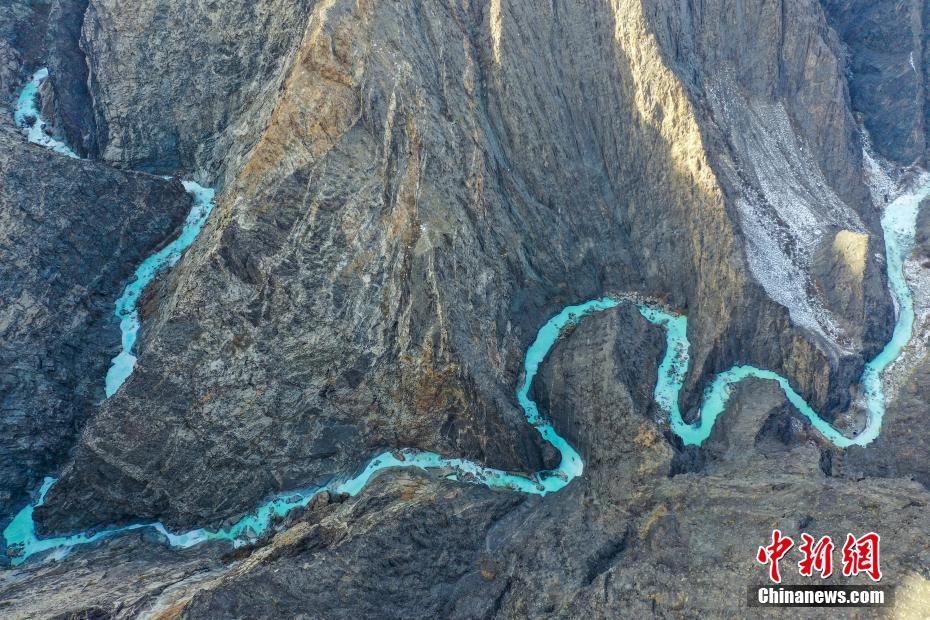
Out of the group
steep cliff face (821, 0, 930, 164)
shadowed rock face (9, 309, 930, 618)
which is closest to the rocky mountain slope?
shadowed rock face (9, 309, 930, 618)

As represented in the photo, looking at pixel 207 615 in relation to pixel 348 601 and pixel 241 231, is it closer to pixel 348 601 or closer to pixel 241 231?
pixel 348 601

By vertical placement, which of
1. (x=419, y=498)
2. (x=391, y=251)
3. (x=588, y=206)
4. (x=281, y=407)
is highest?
(x=588, y=206)

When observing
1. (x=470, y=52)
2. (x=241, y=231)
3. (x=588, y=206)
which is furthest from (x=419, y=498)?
(x=470, y=52)

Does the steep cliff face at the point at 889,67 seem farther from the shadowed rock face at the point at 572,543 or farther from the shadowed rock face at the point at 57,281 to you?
the shadowed rock face at the point at 57,281

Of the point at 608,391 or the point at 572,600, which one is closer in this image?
the point at 572,600

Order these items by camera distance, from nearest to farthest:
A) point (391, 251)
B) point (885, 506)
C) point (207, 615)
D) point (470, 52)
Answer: point (207, 615), point (885, 506), point (391, 251), point (470, 52)

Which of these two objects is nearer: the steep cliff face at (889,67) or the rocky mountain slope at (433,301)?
the rocky mountain slope at (433,301)

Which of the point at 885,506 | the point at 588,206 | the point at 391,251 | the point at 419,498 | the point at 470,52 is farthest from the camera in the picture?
the point at 588,206

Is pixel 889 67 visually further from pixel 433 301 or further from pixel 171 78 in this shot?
pixel 171 78

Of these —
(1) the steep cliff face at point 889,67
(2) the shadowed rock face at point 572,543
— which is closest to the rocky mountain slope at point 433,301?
(2) the shadowed rock face at point 572,543
